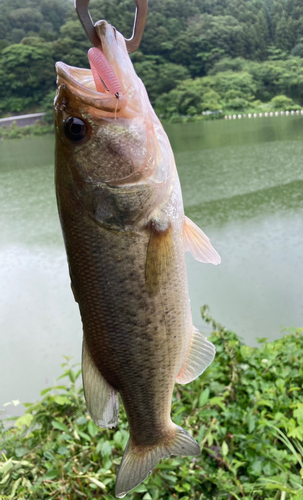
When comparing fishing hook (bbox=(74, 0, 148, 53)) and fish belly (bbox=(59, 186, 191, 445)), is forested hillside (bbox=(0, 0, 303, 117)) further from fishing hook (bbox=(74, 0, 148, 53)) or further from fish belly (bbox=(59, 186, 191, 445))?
fish belly (bbox=(59, 186, 191, 445))

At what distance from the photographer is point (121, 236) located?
32.2 inches

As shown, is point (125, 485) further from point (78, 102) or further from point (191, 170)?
point (191, 170)

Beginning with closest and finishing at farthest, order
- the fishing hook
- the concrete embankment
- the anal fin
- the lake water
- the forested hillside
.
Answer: the fishing hook < the anal fin < the lake water < the forested hillside < the concrete embankment

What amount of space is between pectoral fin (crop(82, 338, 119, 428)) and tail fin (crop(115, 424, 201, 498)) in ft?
0.45

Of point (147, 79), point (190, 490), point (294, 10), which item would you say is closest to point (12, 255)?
point (190, 490)

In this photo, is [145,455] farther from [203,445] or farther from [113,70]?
[203,445]

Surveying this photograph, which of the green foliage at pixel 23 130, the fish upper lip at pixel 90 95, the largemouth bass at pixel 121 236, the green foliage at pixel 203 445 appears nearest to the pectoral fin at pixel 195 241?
the largemouth bass at pixel 121 236

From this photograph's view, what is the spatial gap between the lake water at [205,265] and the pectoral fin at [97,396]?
2800mm

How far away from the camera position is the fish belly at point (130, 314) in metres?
0.81

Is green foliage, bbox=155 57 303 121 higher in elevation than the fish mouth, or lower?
lower

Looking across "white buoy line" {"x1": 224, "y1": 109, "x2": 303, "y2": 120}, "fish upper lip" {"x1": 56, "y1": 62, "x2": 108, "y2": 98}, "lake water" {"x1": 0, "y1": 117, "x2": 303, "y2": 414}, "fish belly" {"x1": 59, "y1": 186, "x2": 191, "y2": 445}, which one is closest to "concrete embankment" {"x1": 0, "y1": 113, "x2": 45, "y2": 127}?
"lake water" {"x1": 0, "y1": 117, "x2": 303, "y2": 414}

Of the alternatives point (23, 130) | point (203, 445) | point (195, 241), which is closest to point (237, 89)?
point (23, 130)

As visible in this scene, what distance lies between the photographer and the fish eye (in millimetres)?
755

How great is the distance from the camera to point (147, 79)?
1078cm
